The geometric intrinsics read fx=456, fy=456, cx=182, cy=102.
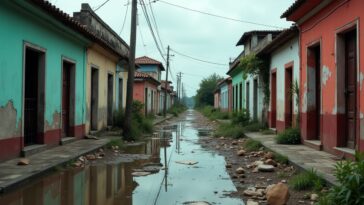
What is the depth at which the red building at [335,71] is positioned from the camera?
361 inches

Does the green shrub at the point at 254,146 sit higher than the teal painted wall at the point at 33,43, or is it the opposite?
the teal painted wall at the point at 33,43

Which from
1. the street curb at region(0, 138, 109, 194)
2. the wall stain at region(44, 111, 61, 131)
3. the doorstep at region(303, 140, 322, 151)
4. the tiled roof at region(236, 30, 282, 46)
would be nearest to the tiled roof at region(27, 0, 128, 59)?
the wall stain at region(44, 111, 61, 131)

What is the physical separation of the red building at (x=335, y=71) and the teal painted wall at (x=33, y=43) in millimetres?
6495

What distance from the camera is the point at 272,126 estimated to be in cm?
1900

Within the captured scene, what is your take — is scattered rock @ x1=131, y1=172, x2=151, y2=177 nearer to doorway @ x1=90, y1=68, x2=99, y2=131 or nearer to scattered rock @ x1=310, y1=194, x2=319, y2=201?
scattered rock @ x1=310, y1=194, x2=319, y2=201

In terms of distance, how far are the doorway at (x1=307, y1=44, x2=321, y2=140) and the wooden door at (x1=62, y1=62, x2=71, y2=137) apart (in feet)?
24.6

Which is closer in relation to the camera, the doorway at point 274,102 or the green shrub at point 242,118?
the doorway at point 274,102

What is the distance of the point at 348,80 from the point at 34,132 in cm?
781

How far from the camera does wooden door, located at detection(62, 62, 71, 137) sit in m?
14.5

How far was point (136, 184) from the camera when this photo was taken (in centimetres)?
794

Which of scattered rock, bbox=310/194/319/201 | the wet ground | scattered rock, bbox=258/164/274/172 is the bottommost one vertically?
the wet ground

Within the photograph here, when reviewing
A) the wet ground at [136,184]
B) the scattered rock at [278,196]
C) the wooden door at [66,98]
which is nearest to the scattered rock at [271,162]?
the wet ground at [136,184]

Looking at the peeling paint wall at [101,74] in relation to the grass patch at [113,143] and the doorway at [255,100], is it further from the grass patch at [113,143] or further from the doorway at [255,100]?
the doorway at [255,100]

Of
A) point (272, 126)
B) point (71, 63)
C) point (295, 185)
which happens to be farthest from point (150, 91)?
point (295, 185)
